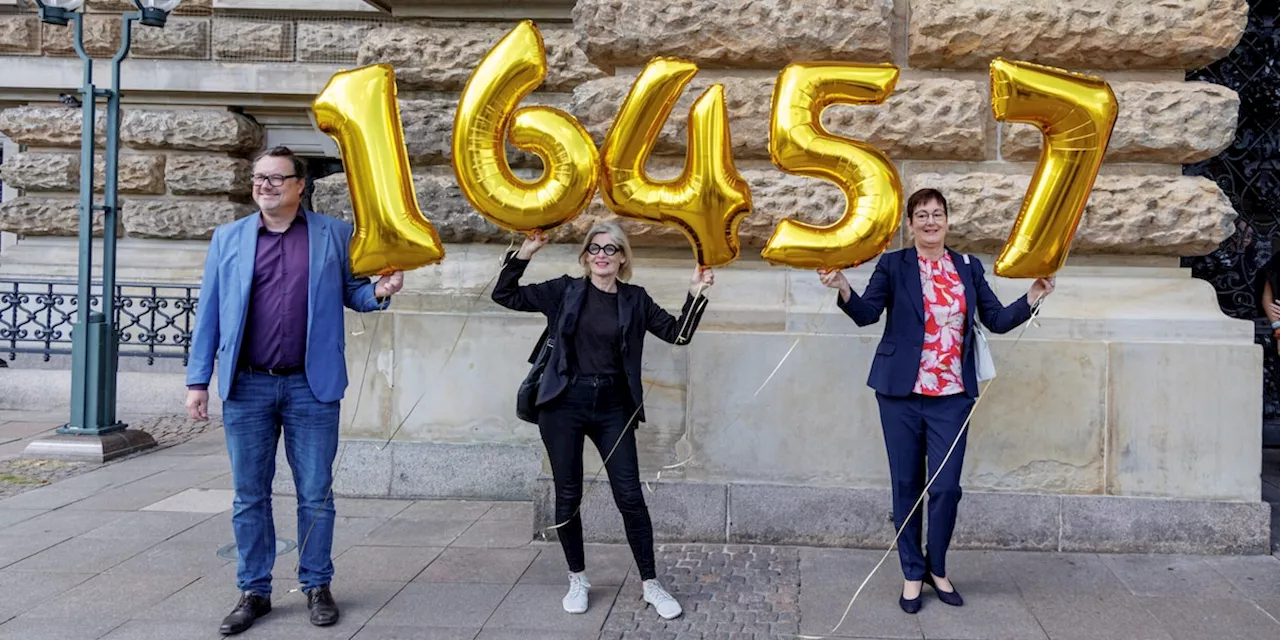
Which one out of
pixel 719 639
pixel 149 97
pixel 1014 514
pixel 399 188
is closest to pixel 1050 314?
pixel 1014 514

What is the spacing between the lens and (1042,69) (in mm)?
3637

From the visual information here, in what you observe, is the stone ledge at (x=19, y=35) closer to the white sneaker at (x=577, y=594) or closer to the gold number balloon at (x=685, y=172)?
the gold number balloon at (x=685, y=172)

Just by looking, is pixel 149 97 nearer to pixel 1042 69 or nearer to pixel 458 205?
pixel 458 205

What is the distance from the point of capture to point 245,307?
354cm

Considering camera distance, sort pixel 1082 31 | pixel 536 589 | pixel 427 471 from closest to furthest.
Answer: pixel 536 589, pixel 1082 31, pixel 427 471

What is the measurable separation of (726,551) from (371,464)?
7.71 ft

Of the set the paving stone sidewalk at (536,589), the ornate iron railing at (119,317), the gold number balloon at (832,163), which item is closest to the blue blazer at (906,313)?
the gold number balloon at (832,163)

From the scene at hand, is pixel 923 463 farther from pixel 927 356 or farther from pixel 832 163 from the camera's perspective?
pixel 832 163

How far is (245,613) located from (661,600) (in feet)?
5.28

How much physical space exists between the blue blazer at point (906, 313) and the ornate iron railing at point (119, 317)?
734 centimetres

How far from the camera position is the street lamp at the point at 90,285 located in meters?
7.10

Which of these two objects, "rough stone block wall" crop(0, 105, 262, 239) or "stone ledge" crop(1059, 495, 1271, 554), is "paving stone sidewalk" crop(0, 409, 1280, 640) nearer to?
"stone ledge" crop(1059, 495, 1271, 554)

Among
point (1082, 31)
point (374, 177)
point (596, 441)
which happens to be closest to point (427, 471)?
point (596, 441)

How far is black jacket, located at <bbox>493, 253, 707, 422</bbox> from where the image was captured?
3680 millimetres
